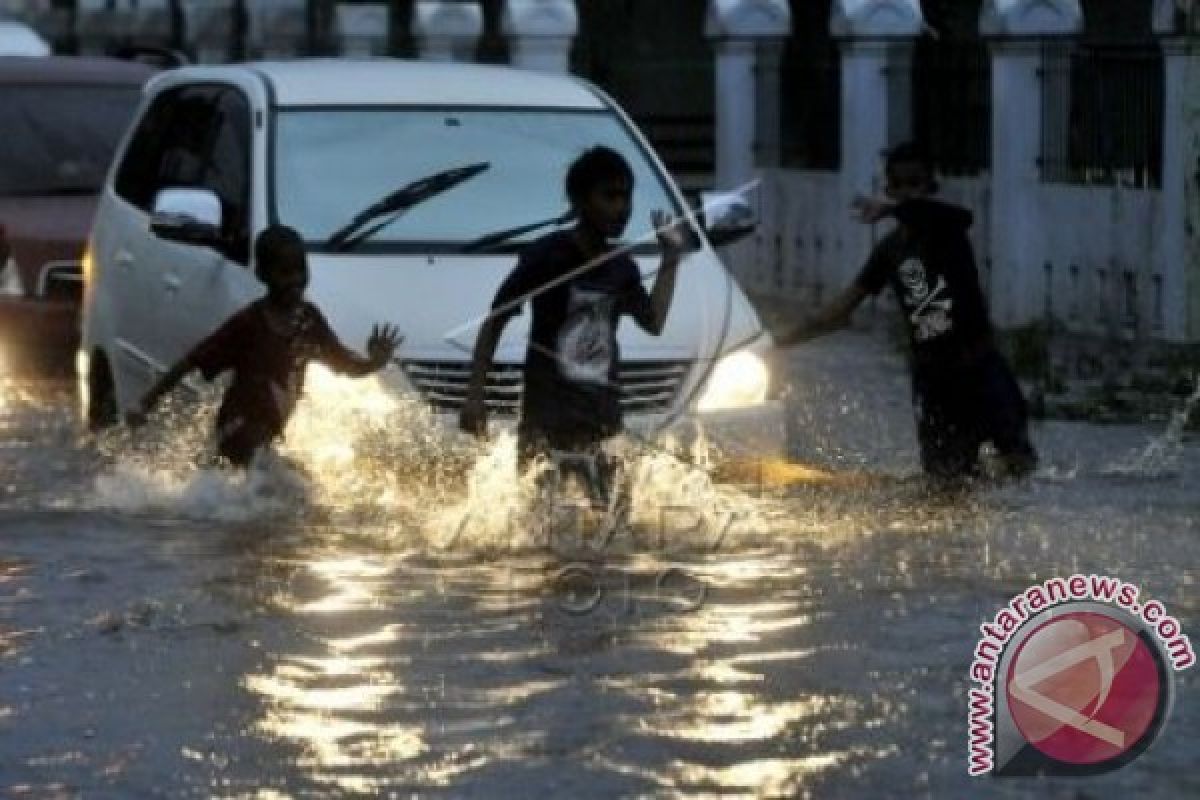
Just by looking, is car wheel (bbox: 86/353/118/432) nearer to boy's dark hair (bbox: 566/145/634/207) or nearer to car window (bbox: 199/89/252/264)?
car window (bbox: 199/89/252/264)

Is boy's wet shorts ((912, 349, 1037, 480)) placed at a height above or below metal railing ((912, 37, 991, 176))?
below

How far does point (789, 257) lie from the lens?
2598 cm

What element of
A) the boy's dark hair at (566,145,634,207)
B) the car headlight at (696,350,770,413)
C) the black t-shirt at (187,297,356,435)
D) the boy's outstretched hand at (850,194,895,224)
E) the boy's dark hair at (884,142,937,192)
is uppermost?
the boy's dark hair at (566,145,634,207)

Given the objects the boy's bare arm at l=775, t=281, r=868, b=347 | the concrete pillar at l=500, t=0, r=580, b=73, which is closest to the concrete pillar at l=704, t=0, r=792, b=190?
the concrete pillar at l=500, t=0, r=580, b=73

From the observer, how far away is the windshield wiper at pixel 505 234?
12.9 metres

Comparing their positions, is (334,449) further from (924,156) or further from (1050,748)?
(1050,748)

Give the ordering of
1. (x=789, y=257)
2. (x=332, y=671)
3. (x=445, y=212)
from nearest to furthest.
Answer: (x=332, y=671), (x=445, y=212), (x=789, y=257)

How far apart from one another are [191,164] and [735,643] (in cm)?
524

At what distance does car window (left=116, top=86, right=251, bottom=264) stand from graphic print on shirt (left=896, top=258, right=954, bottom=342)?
2.48 meters

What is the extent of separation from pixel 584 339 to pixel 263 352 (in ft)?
4.73

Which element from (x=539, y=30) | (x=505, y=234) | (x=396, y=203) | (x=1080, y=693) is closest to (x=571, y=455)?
(x=505, y=234)

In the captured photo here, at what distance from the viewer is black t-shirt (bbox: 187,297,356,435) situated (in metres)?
11.7

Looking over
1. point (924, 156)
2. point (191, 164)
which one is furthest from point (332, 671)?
point (191, 164)

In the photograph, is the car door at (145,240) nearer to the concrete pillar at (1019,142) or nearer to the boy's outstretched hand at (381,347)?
the boy's outstretched hand at (381,347)
